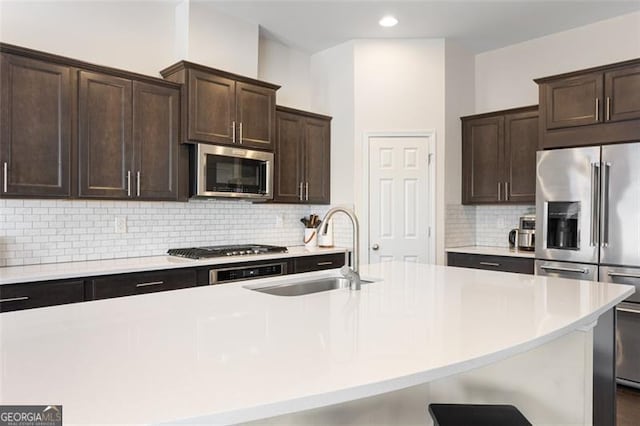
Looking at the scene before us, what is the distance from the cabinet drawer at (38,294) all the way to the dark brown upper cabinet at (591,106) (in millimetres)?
3793

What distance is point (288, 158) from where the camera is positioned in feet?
14.3

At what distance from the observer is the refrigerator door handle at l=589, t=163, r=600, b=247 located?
132 inches

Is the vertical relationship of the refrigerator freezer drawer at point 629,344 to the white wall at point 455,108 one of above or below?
below

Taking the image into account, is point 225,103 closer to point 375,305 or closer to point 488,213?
point 375,305

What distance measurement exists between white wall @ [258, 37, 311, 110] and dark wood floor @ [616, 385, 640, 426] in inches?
152

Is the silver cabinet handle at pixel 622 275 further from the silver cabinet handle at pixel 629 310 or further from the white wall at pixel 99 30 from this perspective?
the white wall at pixel 99 30

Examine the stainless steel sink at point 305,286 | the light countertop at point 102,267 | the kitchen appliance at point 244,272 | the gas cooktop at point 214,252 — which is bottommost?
the kitchen appliance at point 244,272

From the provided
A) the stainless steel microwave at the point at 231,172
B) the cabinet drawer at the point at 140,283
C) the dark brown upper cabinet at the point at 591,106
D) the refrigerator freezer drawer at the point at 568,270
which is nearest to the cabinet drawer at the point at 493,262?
the refrigerator freezer drawer at the point at 568,270

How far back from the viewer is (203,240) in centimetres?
395

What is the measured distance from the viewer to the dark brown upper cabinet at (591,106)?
334cm

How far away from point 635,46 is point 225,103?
3663 millimetres

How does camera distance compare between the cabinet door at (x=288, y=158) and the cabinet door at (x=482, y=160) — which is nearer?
the cabinet door at (x=288, y=158)

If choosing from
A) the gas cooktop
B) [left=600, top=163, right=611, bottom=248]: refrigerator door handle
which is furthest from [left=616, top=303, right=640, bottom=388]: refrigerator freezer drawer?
the gas cooktop

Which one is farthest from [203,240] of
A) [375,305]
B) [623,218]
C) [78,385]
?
[623,218]
